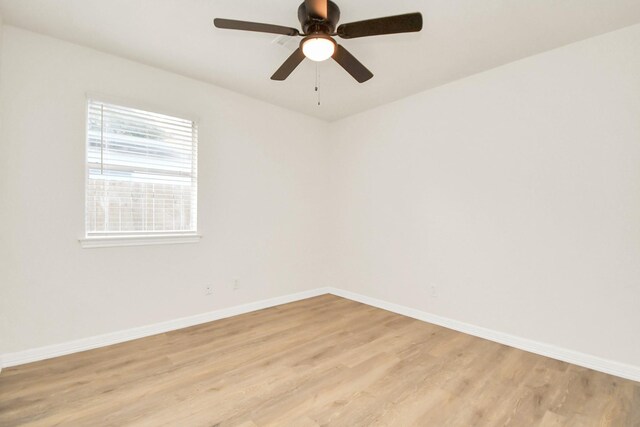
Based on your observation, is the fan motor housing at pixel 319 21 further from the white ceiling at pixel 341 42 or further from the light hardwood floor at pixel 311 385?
the light hardwood floor at pixel 311 385

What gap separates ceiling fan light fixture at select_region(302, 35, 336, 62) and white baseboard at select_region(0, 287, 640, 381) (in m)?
2.79

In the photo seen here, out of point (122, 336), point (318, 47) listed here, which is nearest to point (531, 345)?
point (318, 47)

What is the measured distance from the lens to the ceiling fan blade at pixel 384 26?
165cm

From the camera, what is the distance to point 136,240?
2.79 metres

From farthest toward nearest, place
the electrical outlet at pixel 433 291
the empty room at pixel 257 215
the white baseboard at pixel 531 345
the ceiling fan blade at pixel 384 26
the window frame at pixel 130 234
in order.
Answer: the electrical outlet at pixel 433 291 → the window frame at pixel 130 234 → the white baseboard at pixel 531 345 → the empty room at pixel 257 215 → the ceiling fan blade at pixel 384 26

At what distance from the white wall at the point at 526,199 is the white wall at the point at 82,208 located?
4.83 ft

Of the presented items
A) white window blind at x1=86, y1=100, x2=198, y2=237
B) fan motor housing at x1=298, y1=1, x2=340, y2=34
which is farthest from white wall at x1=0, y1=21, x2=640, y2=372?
fan motor housing at x1=298, y1=1, x2=340, y2=34

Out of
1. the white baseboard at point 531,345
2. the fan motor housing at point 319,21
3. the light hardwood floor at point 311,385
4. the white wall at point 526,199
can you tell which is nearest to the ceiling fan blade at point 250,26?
the fan motor housing at point 319,21

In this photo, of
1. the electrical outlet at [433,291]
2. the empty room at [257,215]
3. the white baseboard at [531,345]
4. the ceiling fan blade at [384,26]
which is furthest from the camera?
the electrical outlet at [433,291]

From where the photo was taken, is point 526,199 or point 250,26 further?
point 526,199

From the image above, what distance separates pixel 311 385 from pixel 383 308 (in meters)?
1.91

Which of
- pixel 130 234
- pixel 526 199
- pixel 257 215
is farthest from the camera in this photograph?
pixel 257 215

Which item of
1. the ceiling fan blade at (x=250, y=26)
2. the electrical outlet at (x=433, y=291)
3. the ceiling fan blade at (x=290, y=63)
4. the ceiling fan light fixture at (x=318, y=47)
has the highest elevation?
the ceiling fan blade at (x=250, y=26)

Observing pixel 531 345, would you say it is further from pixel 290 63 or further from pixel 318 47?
pixel 290 63
